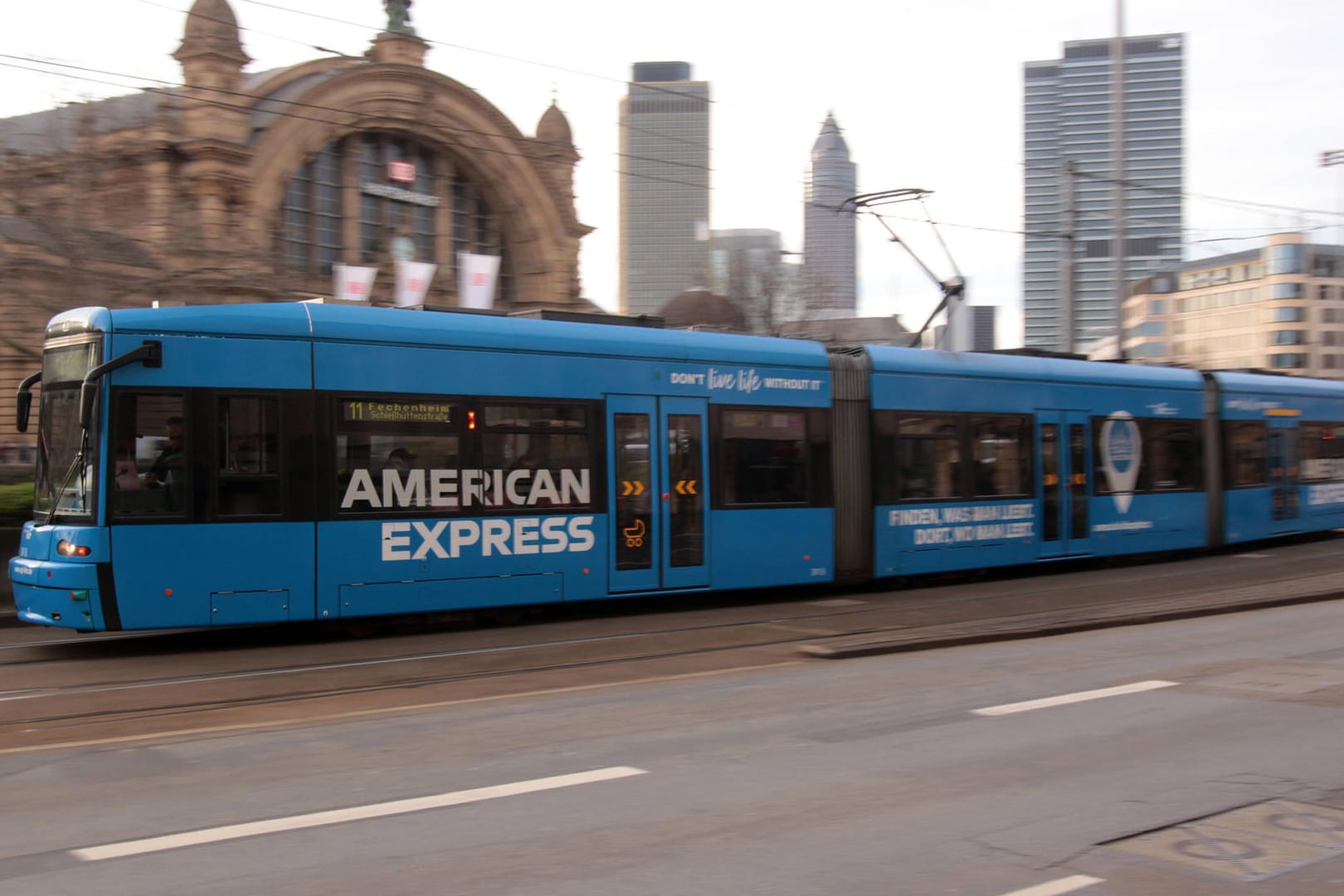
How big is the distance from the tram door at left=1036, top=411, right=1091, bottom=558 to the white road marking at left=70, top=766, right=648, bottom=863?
42.4 feet

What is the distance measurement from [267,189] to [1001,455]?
30.1m

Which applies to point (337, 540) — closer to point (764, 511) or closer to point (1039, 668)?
point (764, 511)

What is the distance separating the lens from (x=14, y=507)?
14688 millimetres

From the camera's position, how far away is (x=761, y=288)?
5453cm

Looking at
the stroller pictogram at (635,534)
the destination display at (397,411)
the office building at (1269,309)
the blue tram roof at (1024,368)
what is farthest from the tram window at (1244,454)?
the office building at (1269,309)

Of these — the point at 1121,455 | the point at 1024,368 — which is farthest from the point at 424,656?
the point at 1121,455

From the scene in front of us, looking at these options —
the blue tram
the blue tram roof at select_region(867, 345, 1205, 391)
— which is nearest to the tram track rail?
the blue tram

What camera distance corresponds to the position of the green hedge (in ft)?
48.0

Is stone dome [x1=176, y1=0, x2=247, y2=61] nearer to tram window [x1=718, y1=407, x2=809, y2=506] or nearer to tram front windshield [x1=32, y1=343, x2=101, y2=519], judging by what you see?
tram window [x1=718, y1=407, x2=809, y2=506]

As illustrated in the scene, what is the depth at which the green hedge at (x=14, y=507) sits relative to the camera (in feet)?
48.0

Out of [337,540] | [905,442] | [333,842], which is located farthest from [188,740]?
[905,442]

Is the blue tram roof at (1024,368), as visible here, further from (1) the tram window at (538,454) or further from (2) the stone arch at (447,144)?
(2) the stone arch at (447,144)

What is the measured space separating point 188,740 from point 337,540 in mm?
4209

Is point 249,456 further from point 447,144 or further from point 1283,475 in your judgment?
point 447,144
